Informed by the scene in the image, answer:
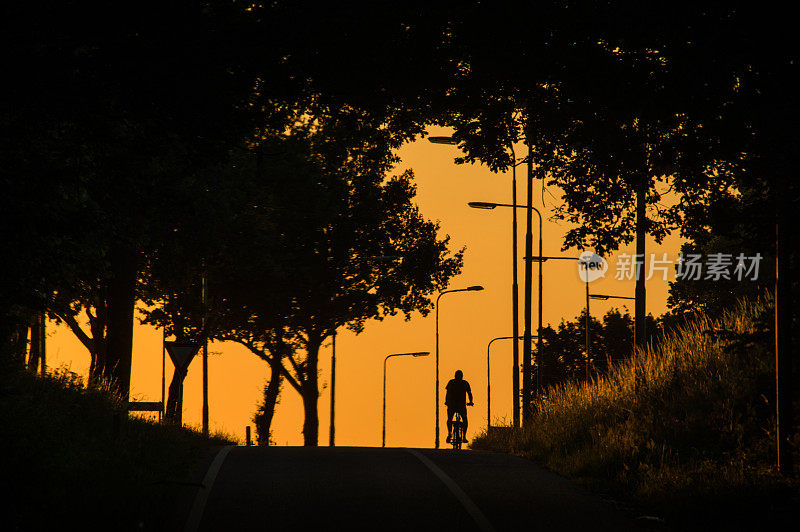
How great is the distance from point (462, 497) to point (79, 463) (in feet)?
16.1

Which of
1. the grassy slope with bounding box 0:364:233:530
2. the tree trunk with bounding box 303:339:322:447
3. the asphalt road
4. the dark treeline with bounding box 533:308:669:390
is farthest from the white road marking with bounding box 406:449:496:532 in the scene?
the dark treeline with bounding box 533:308:669:390

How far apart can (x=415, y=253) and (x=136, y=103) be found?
4049 centimetres

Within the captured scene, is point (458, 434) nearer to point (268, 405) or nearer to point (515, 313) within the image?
point (515, 313)

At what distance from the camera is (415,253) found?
167ft

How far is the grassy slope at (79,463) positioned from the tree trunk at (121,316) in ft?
31.5

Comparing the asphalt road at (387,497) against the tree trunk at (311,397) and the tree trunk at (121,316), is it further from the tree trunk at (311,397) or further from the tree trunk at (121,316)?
the tree trunk at (311,397)

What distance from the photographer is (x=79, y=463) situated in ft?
48.6

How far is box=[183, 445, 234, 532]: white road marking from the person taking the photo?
11969 millimetres

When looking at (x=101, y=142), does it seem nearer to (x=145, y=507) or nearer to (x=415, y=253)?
(x=145, y=507)

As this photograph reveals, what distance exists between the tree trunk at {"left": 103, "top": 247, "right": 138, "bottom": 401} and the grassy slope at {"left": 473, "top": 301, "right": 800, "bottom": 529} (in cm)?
1253

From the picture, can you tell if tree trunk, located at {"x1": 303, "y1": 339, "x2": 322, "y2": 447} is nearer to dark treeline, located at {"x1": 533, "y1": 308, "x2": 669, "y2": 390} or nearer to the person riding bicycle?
the person riding bicycle

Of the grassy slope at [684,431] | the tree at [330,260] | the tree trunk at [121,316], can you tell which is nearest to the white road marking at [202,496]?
the grassy slope at [684,431]

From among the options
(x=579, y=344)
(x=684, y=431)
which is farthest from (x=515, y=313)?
(x=579, y=344)

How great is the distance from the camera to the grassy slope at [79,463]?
11.8m
